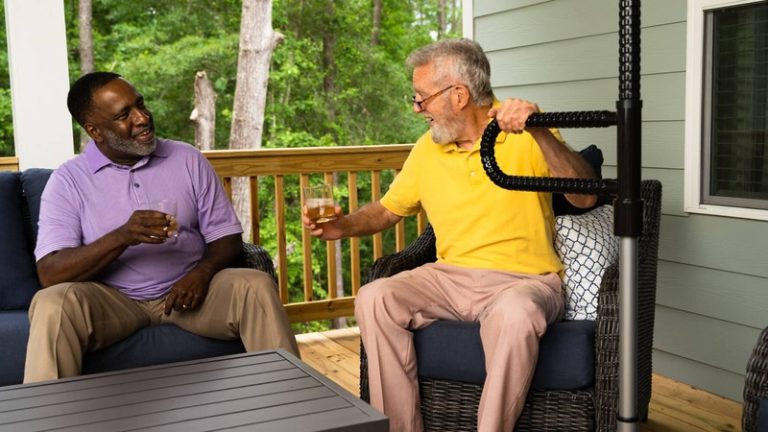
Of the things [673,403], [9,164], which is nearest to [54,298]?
[9,164]

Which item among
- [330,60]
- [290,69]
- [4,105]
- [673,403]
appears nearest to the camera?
[673,403]

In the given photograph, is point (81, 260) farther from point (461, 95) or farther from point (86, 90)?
point (461, 95)

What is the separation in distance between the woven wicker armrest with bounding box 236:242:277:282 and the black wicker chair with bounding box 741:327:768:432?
1.58 metres

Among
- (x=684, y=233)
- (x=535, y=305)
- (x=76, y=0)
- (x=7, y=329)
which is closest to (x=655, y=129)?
(x=684, y=233)

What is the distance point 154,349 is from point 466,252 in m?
1.02

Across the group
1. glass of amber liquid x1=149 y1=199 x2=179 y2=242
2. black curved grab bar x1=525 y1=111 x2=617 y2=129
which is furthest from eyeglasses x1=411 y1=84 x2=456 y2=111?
black curved grab bar x1=525 y1=111 x2=617 y2=129

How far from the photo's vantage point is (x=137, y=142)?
115 inches

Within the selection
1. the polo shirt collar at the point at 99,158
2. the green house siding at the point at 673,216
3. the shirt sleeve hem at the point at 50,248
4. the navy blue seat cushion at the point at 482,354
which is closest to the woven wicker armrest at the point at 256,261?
the polo shirt collar at the point at 99,158

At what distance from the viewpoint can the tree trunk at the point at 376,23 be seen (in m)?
11.3

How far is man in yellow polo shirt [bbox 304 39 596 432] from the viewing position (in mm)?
2402

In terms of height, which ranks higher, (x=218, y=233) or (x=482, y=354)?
(x=218, y=233)

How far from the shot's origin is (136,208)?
293 cm

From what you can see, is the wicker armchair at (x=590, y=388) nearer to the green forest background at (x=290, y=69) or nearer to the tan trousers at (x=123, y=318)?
the tan trousers at (x=123, y=318)

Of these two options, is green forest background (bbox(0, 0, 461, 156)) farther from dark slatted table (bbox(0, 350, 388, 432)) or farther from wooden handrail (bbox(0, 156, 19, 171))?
dark slatted table (bbox(0, 350, 388, 432))
